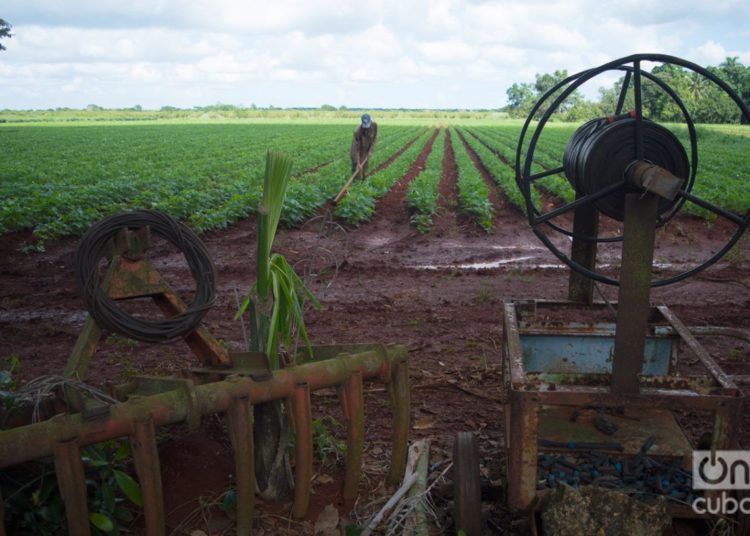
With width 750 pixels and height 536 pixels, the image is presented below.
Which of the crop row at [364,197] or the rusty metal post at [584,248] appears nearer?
the rusty metal post at [584,248]

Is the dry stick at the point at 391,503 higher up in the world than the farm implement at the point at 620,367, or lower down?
lower down

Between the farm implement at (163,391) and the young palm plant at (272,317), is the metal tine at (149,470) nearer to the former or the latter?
the farm implement at (163,391)

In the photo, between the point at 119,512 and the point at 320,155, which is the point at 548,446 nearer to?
the point at 119,512

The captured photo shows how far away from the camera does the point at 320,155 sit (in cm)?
2739

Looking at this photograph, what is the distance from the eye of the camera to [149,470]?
2746 millimetres

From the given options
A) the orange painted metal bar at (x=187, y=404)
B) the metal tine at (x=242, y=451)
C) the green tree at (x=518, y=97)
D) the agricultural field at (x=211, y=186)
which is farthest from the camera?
the green tree at (x=518, y=97)

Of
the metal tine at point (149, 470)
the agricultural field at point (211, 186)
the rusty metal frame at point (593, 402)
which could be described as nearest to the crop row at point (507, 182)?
the agricultural field at point (211, 186)

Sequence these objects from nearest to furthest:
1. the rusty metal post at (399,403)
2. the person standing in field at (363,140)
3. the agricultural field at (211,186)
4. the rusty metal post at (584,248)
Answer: the rusty metal post at (399,403)
the rusty metal post at (584,248)
the agricultural field at (211,186)
the person standing in field at (363,140)

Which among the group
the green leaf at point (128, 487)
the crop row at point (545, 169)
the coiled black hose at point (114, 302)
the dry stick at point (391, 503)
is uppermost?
the coiled black hose at point (114, 302)

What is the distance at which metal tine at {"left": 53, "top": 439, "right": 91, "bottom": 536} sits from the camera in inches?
100

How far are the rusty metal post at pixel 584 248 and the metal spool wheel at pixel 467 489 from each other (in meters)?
1.17

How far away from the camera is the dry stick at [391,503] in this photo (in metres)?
3.20

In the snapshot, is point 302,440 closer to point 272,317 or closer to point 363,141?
point 272,317

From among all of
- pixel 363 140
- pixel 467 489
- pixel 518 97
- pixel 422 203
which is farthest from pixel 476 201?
pixel 518 97
